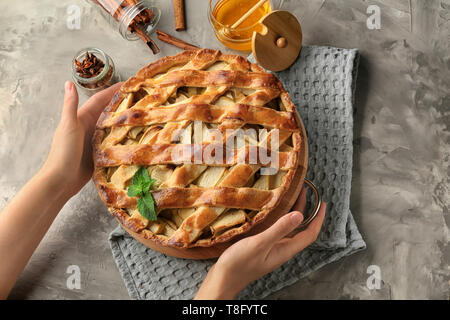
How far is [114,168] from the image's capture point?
1.16 metres

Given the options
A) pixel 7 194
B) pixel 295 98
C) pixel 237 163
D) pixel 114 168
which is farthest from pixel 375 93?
pixel 7 194

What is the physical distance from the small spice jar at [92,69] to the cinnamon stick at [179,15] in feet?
0.85

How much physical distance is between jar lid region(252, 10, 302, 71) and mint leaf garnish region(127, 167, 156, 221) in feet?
1.65

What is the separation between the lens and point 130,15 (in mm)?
1425

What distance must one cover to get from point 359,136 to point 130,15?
829 millimetres

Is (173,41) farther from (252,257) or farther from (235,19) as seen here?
(252,257)

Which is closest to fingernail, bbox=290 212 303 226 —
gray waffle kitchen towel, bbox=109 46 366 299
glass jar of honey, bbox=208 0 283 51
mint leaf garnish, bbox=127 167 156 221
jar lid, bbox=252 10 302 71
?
gray waffle kitchen towel, bbox=109 46 366 299

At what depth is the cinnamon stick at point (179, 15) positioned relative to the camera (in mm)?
1482

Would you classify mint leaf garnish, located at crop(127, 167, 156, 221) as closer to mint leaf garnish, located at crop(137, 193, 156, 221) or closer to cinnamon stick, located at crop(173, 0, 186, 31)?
mint leaf garnish, located at crop(137, 193, 156, 221)

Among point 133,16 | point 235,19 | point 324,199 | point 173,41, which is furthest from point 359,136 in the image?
point 133,16

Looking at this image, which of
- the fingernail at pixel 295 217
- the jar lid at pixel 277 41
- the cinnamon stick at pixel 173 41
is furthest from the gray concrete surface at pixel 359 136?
the fingernail at pixel 295 217

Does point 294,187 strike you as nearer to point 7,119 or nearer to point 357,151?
point 357,151

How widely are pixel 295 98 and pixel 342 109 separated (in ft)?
0.48

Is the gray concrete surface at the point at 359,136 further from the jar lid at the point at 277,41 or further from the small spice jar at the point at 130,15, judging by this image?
the jar lid at the point at 277,41
